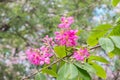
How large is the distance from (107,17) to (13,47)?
68.5 inches

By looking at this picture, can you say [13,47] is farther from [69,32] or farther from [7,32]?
[69,32]

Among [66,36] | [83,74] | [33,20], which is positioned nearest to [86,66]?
[83,74]

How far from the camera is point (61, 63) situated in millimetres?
1149

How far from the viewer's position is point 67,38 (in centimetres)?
113

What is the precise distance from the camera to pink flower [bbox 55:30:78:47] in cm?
113

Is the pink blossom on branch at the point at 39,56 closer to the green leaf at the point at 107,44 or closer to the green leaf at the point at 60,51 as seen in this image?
the green leaf at the point at 60,51

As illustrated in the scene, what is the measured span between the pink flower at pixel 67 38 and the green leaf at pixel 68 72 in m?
0.08

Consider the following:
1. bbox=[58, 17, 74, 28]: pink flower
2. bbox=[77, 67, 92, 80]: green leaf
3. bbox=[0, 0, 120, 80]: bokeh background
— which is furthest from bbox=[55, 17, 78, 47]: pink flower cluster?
bbox=[0, 0, 120, 80]: bokeh background

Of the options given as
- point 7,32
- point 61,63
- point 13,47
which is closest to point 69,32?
point 61,63

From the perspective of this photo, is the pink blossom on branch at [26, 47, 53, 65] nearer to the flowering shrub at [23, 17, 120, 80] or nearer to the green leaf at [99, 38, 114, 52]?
the flowering shrub at [23, 17, 120, 80]

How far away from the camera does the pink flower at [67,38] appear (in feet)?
3.71

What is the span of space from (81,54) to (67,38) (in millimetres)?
75

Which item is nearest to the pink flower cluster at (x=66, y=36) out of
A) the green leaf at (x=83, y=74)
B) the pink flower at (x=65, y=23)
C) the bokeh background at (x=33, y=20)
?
the pink flower at (x=65, y=23)

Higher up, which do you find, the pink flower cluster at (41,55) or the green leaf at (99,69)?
the pink flower cluster at (41,55)
